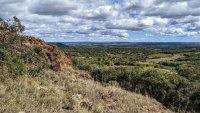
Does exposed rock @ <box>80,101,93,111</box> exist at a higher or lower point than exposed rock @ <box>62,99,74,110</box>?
lower

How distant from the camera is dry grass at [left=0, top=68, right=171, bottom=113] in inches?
198

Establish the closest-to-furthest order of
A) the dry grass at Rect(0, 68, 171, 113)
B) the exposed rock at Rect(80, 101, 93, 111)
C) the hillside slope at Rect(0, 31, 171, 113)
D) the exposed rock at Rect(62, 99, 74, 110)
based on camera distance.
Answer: the dry grass at Rect(0, 68, 171, 113) < the hillside slope at Rect(0, 31, 171, 113) < the exposed rock at Rect(62, 99, 74, 110) < the exposed rock at Rect(80, 101, 93, 111)

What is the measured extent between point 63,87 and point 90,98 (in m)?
1.02

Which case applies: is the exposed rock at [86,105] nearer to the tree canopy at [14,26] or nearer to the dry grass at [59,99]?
the dry grass at [59,99]

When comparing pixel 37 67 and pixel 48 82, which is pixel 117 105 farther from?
pixel 37 67

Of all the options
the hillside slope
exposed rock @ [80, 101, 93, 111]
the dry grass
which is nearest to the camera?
the dry grass

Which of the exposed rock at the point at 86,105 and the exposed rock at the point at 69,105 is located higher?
the exposed rock at the point at 69,105

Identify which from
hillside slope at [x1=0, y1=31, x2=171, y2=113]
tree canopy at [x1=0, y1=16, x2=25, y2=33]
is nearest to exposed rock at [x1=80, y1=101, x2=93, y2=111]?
hillside slope at [x1=0, y1=31, x2=171, y2=113]

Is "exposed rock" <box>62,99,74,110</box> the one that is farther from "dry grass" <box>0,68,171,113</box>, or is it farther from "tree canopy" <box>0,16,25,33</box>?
"tree canopy" <box>0,16,25,33</box>

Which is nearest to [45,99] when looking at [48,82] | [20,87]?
[20,87]

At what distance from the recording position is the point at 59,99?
20.3ft

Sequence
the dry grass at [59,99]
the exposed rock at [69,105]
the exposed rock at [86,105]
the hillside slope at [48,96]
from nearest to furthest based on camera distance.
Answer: the dry grass at [59,99] < the hillside slope at [48,96] < the exposed rock at [69,105] < the exposed rock at [86,105]

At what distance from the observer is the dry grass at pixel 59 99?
502 centimetres

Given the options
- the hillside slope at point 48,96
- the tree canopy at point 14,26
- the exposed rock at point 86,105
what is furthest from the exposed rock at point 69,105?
the tree canopy at point 14,26
